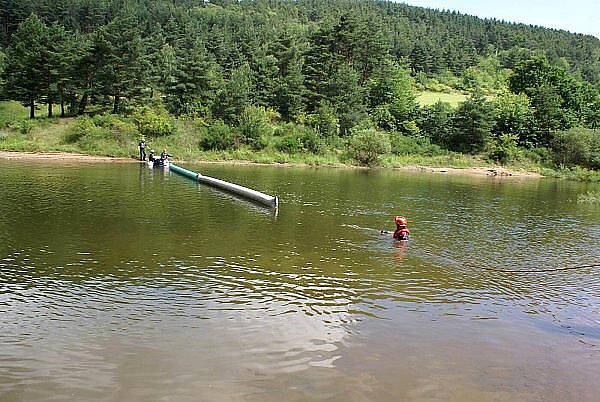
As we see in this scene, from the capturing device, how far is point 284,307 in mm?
10758

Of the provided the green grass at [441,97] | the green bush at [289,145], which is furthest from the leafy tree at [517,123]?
the green bush at [289,145]

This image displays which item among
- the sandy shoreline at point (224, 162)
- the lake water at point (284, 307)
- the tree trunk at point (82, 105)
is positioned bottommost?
the lake water at point (284, 307)

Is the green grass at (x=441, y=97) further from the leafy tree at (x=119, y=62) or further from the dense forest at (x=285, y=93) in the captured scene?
the leafy tree at (x=119, y=62)

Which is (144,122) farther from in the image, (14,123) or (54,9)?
(54,9)

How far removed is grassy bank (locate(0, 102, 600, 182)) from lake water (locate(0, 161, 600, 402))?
31601mm

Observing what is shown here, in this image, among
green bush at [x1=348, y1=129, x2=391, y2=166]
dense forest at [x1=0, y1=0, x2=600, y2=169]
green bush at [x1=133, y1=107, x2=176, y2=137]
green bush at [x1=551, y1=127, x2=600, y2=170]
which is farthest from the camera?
dense forest at [x1=0, y1=0, x2=600, y2=169]

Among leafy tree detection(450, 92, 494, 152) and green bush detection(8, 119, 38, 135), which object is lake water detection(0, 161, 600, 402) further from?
leafy tree detection(450, 92, 494, 152)

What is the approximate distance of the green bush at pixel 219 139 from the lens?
58281 millimetres

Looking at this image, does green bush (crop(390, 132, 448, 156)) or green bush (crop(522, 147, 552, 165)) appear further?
green bush (crop(390, 132, 448, 156))

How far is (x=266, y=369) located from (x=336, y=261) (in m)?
7.14

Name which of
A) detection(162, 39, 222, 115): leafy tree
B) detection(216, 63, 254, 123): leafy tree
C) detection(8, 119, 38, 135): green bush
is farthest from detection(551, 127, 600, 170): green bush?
detection(8, 119, 38, 135): green bush

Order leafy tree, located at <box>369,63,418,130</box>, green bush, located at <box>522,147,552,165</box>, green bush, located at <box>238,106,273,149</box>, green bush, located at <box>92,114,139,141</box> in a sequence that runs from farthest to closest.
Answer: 1. leafy tree, located at <box>369,63,418,130</box>
2. green bush, located at <box>522,147,552,165</box>
3. green bush, located at <box>238,106,273,149</box>
4. green bush, located at <box>92,114,139,141</box>

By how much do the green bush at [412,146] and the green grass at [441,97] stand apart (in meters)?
19.8

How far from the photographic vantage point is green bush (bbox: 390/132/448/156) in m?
64.5
